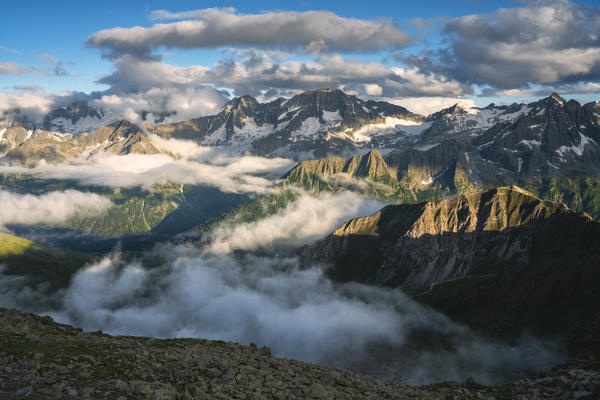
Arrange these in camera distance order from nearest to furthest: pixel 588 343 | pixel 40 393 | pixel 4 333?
pixel 40 393
pixel 4 333
pixel 588 343

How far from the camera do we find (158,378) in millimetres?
46625

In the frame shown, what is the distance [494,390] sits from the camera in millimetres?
76125

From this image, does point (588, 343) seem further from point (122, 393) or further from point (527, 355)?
point (122, 393)

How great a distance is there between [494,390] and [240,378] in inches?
2103

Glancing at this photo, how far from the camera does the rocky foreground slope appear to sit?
124ft

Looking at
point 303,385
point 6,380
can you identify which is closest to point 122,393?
point 6,380

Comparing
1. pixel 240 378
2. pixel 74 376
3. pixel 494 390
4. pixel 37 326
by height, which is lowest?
pixel 494 390

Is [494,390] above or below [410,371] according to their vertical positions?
above

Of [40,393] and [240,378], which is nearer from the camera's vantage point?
[40,393]

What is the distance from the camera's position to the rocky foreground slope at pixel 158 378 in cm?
3772

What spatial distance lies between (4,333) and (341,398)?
168 feet

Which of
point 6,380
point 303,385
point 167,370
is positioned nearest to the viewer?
point 6,380

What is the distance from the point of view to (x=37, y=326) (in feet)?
250

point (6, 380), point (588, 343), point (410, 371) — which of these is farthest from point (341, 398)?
point (588, 343)
